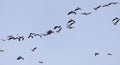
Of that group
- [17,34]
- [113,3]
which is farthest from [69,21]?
[17,34]

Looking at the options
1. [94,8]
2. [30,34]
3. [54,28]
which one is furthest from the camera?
[30,34]

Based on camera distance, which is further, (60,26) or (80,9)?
(60,26)

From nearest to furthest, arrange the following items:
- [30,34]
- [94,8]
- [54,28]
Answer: [94,8] < [54,28] < [30,34]

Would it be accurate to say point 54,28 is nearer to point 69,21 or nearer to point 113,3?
point 69,21

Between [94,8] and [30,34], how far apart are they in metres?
8.31

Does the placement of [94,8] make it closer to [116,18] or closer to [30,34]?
[116,18]

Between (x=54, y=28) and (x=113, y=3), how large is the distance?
20.1ft

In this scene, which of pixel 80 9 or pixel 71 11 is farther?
pixel 71 11

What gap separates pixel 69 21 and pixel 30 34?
5.61 m

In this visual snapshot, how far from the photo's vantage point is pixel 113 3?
3481 centimetres

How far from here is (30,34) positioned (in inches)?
1537

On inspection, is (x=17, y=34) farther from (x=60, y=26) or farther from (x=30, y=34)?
(x=60, y=26)

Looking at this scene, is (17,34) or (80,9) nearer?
(80,9)

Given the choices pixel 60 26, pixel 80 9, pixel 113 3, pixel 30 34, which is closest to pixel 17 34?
pixel 30 34
